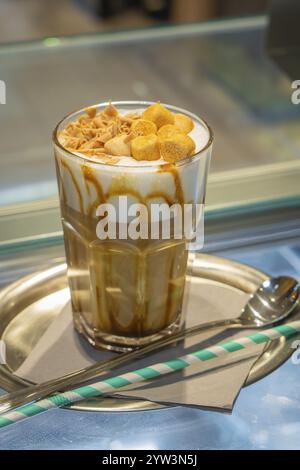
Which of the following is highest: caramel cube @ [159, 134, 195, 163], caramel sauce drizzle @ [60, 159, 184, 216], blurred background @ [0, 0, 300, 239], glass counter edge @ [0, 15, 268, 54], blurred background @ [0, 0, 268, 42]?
caramel cube @ [159, 134, 195, 163]

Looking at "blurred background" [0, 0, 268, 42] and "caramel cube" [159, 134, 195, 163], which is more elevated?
"caramel cube" [159, 134, 195, 163]

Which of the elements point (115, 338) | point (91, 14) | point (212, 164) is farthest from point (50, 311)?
point (91, 14)

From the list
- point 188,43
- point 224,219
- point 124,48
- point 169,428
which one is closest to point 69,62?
point 124,48

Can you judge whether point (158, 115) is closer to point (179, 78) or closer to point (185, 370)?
point (185, 370)

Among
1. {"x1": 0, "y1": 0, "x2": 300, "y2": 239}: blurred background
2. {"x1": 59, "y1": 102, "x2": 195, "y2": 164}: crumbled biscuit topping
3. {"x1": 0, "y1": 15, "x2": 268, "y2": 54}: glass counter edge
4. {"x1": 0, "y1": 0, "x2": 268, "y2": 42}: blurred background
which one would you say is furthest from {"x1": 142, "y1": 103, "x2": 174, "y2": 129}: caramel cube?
{"x1": 0, "y1": 0, "x2": 268, "y2": 42}: blurred background

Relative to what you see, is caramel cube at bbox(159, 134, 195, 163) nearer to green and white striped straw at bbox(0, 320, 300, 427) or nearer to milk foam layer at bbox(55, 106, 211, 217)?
milk foam layer at bbox(55, 106, 211, 217)

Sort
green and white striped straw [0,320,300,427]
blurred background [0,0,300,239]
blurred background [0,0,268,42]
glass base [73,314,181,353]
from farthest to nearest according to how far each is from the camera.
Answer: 1. blurred background [0,0,268,42]
2. blurred background [0,0,300,239]
3. glass base [73,314,181,353]
4. green and white striped straw [0,320,300,427]
